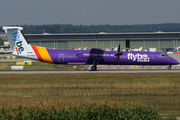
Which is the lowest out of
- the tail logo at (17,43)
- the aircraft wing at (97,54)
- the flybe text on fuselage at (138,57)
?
the flybe text on fuselage at (138,57)

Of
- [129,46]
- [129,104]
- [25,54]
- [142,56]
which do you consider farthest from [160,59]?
[129,46]

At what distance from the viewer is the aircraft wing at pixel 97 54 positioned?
46.3 m

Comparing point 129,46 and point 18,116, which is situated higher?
point 129,46

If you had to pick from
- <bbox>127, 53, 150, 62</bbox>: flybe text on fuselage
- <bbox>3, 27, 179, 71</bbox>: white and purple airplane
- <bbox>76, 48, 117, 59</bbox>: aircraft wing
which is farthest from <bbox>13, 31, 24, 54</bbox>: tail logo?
<bbox>127, 53, 150, 62</bbox>: flybe text on fuselage

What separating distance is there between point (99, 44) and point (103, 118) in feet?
299

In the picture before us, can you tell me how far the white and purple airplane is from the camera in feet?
152

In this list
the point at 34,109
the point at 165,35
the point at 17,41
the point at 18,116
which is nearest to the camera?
the point at 18,116

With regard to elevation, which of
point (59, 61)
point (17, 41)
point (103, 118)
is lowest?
point (103, 118)

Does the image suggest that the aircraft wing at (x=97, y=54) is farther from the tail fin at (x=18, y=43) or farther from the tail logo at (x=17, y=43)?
the tail logo at (x=17, y=43)

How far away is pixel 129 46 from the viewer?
106688 millimetres

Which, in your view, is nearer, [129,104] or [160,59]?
[129,104]

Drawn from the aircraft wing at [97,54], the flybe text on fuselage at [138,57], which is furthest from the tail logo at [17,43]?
the flybe text on fuselage at [138,57]

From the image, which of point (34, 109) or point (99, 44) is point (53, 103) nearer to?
point (34, 109)

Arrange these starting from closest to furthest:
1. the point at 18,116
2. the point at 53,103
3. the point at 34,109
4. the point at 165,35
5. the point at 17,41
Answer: the point at 18,116 → the point at 34,109 → the point at 53,103 → the point at 17,41 → the point at 165,35
